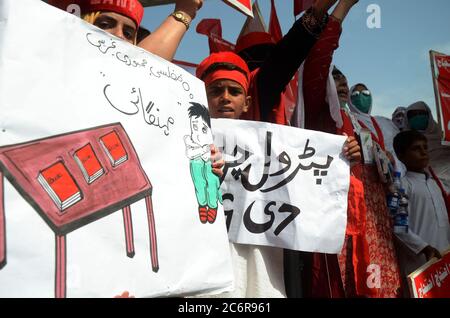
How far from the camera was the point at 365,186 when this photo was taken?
2.30 metres

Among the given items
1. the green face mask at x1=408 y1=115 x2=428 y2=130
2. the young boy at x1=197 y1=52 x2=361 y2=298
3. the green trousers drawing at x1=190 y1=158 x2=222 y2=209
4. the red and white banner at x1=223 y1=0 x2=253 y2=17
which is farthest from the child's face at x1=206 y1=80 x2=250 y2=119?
the green face mask at x1=408 y1=115 x2=428 y2=130

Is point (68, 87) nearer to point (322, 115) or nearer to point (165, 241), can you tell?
point (165, 241)

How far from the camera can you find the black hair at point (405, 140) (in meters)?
3.30

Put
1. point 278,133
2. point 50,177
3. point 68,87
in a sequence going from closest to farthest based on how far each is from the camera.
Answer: point 50,177, point 68,87, point 278,133

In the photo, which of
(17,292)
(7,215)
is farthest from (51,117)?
(17,292)

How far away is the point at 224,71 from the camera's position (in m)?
2.02

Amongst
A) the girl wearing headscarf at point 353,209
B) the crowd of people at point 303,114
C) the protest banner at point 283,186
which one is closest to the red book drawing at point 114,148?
the crowd of people at point 303,114

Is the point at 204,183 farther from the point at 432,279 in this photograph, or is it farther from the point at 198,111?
the point at 432,279

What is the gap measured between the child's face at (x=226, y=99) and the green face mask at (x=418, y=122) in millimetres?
3138

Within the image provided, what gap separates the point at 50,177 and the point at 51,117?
15 cm

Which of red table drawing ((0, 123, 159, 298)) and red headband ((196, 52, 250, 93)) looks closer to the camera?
red table drawing ((0, 123, 159, 298))

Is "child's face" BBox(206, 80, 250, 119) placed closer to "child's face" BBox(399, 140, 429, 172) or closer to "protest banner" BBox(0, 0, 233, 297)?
"protest banner" BBox(0, 0, 233, 297)

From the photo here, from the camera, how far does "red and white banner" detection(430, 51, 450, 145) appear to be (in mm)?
3990

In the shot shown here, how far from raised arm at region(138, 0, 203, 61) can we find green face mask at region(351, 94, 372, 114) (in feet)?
9.14
